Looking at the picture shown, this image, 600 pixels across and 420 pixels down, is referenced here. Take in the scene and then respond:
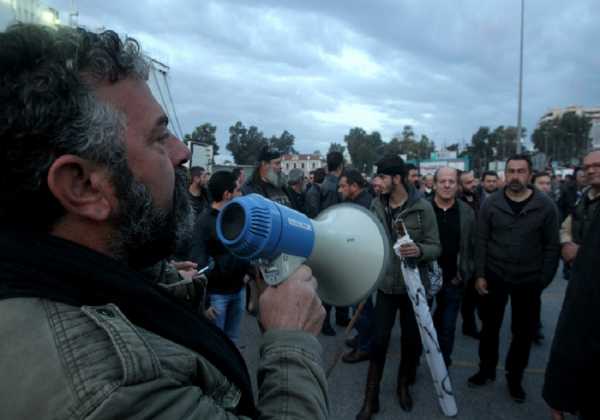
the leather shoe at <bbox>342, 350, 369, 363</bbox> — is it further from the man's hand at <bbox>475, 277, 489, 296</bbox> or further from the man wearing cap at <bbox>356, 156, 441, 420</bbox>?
the man's hand at <bbox>475, 277, 489, 296</bbox>

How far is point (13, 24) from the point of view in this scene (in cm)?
92

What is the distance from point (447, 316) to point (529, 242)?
3.22 feet

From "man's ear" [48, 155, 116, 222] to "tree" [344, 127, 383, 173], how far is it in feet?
236

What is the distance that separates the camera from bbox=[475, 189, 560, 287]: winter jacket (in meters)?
3.43

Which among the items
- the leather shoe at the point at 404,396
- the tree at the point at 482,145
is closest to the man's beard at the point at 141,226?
the leather shoe at the point at 404,396

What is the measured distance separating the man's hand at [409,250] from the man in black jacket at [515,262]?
1.06m

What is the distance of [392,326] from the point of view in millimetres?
3229

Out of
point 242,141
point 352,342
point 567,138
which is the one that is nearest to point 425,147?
point 567,138

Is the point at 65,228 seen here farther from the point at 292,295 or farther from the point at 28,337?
the point at 292,295

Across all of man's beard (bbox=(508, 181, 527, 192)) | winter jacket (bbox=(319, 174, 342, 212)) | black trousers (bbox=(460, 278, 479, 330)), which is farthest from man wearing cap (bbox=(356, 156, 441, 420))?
winter jacket (bbox=(319, 174, 342, 212))

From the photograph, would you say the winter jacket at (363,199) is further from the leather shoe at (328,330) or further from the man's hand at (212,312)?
the man's hand at (212,312)

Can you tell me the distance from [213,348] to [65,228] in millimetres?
390

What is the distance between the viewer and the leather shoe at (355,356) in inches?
164

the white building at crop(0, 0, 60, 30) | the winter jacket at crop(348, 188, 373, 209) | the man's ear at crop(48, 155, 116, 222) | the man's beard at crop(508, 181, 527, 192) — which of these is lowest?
the winter jacket at crop(348, 188, 373, 209)
